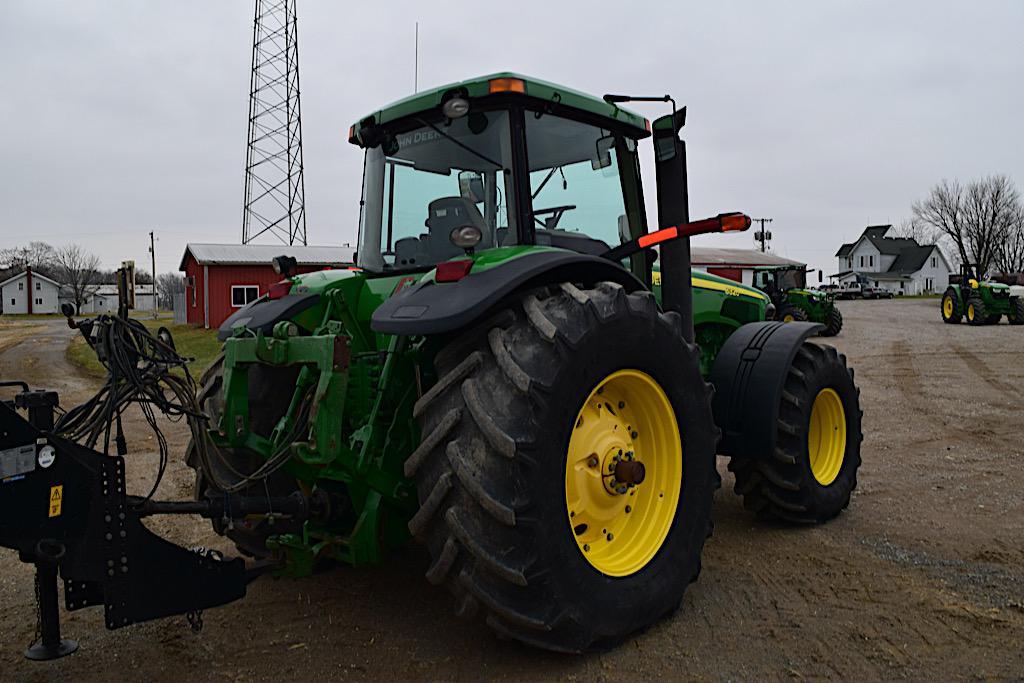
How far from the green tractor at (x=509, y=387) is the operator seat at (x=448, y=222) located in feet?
0.04

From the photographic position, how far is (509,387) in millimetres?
2842

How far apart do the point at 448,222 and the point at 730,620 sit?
2.24 m

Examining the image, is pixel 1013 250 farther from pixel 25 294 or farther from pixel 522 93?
pixel 25 294

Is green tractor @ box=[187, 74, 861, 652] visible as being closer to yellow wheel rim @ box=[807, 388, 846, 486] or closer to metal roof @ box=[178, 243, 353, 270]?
yellow wheel rim @ box=[807, 388, 846, 486]

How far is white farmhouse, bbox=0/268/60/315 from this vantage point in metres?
71.2

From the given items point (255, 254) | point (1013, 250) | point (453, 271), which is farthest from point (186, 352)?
point (1013, 250)

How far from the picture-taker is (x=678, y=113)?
167 inches

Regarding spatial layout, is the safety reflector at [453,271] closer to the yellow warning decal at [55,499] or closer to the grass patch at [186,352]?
the yellow warning decal at [55,499]

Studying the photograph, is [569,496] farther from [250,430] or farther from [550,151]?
[550,151]

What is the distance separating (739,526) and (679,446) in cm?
164

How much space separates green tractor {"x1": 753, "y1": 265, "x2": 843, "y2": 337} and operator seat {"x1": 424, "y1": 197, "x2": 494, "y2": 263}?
1865 cm

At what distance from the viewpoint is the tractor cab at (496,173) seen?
12.0 ft

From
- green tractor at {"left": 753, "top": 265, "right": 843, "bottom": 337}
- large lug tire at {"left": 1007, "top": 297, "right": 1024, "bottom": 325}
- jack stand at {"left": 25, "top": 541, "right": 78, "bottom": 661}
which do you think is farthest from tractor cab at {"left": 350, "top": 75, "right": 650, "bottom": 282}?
large lug tire at {"left": 1007, "top": 297, "right": 1024, "bottom": 325}

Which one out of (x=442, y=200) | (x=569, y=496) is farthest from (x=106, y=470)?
(x=442, y=200)
